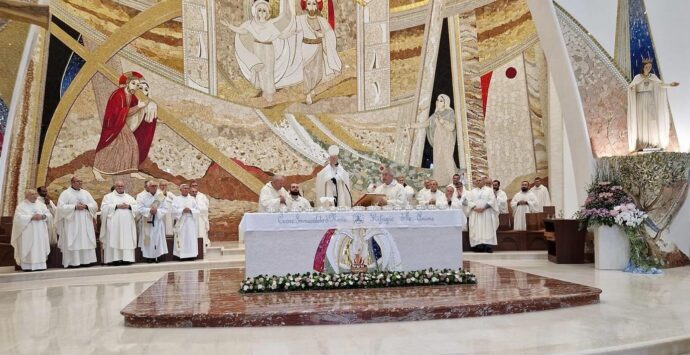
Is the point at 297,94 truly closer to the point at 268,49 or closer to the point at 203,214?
the point at 268,49

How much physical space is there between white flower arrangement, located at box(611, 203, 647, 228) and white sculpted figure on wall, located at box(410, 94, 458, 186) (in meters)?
6.04

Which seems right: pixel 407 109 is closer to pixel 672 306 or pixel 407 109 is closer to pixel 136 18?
pixel 136 18

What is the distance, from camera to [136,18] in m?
13.5

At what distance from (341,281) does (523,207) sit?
7207mm

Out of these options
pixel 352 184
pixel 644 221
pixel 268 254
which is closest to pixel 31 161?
pixel 352 184

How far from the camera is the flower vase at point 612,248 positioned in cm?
907

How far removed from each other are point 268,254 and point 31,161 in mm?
7699

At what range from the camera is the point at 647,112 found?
9555 millimetres

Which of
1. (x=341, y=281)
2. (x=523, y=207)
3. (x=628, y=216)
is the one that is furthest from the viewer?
(x=523, y=207)

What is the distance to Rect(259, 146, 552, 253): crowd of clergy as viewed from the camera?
817cm

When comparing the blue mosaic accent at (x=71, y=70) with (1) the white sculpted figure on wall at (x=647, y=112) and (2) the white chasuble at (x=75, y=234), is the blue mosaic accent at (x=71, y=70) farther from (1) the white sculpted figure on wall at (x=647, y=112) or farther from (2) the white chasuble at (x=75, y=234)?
(1) the white sculpted figure on wall at (x=647, y=112)

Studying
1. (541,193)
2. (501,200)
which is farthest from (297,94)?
(541,193)

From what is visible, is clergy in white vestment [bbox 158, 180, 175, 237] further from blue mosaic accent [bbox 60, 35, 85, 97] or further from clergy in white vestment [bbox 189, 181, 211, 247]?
blue mosaic accent [bbox 60, 35, 85, 97]

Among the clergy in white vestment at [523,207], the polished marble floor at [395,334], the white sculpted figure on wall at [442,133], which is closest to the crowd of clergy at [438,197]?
the clergy in white vestment at [523,207]
